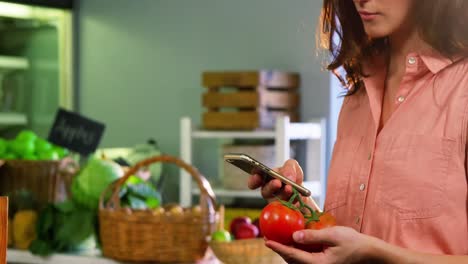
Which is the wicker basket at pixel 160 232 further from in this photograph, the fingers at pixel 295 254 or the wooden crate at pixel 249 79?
the fingers at pixel 295 254

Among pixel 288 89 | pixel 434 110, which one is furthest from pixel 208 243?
pixel 434 110

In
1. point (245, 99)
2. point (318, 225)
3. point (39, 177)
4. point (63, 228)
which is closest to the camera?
point (318, 225)

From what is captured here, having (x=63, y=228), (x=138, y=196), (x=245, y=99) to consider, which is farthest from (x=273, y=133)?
(x=63, y=228)

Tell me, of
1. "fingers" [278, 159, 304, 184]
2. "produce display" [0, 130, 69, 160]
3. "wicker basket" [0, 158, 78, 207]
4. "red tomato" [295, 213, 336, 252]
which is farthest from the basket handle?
"red tomato" [295, 213, 336, 252]

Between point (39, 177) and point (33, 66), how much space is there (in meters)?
1.74

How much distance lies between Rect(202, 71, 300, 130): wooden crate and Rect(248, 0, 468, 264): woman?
260 centimetres

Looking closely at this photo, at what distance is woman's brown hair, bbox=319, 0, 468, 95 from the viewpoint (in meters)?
1.46

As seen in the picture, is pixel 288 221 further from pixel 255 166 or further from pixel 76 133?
pixel 76 133

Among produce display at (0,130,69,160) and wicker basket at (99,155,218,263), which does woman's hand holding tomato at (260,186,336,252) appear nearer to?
wicker basket at (99,155,218,263)

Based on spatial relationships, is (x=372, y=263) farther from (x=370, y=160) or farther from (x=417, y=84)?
(x=417, y=84)

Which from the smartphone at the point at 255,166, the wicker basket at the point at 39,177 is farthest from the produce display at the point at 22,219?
the smartphone at the point at 255,166

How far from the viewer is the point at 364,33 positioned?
1.67m

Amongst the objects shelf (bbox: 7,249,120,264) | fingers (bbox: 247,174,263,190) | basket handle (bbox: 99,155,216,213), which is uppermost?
fingers (bbox: 247,174,263,190)

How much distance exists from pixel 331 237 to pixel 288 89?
126 inches
